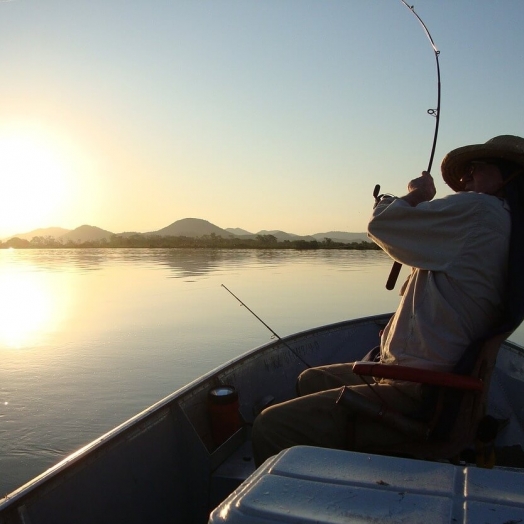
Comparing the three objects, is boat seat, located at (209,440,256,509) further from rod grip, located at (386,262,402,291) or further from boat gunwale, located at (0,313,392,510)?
rod grip, located at (386,262,402,291)

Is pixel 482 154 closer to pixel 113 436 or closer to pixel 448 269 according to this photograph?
pixel 448 269

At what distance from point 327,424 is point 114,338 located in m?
7.71

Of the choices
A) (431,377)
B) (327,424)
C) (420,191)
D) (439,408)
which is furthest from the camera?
(420,191)

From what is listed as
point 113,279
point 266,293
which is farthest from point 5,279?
point 266,293

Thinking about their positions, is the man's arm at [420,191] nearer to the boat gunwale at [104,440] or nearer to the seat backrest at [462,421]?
the seat backrest at [462,421]

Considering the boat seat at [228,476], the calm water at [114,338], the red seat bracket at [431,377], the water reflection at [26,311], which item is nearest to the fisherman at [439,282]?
the red seat bracket at [431,377]

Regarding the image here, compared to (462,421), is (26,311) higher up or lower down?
lower down

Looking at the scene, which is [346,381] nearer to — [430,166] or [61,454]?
Result: [430,166]

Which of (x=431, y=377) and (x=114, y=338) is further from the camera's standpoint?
(x=114, y=338)

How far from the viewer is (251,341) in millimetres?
9359

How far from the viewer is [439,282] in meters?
2.33

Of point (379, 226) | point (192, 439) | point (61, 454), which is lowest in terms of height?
point (61, 454)

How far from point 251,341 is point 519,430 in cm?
584

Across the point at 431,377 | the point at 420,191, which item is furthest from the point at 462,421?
the point at 420,191
